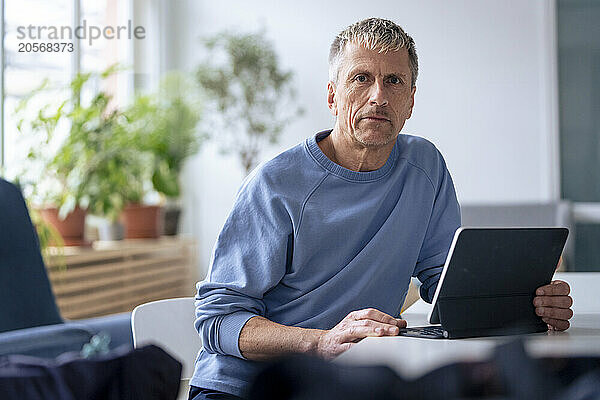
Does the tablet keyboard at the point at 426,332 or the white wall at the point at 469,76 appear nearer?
the tablet keyboard at the point at 426,332

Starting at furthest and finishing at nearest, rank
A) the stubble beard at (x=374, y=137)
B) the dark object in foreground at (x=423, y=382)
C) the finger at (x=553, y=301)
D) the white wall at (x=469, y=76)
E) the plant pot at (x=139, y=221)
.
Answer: the white wall at (x=469, y=76) < the plant pot at (x=139, y=221) < the stubble beard at (x=374, y=137) < the finger at (x=553, y=301) < the dark object in foreground at (x=423, y=382)

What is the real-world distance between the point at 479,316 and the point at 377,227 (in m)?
0.35

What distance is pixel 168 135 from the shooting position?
204 inches

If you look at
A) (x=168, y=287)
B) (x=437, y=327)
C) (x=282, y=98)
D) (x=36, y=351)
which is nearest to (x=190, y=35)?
(x=282, y=98)

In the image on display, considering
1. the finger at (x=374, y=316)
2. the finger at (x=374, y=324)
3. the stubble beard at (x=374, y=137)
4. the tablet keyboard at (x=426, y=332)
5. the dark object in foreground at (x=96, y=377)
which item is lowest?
the tablet keyboard at (x=426, y=332)

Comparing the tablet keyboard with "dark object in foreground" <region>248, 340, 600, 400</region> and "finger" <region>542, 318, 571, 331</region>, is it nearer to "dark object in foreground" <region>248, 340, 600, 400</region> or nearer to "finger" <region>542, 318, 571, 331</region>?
"finger" <region>542, 318, 571, 331</region>

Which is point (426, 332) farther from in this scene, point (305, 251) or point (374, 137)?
point (374, 137)

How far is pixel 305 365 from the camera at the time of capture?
0.57 m

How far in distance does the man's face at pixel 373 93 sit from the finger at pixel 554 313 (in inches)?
19.0

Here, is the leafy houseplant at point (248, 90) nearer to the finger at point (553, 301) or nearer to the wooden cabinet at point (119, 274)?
the wooden cabinet at point (119, 274)

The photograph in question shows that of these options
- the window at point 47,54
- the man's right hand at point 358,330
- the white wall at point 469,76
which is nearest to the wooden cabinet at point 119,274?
the window at point 47,54

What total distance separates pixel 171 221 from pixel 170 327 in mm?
3728

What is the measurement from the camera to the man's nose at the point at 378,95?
1.67 metres

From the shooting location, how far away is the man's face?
→ 1.68 m
